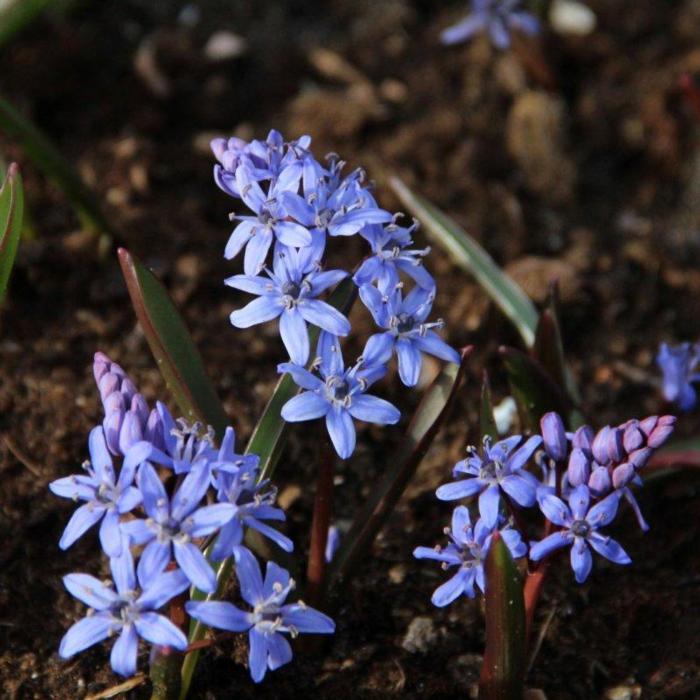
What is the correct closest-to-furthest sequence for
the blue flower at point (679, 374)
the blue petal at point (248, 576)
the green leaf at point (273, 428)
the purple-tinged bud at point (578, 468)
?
1. the blue petal at point (248, 576)
2. the purple-tinged bud at point (578, 468)
3. the green leaf at point (273, 428)
4. the blue flower at point (679, 374)

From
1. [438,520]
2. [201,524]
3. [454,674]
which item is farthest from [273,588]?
[438,520]

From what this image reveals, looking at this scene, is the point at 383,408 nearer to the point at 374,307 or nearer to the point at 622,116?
the point at 374,307

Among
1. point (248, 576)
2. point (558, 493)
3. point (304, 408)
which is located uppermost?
point (304, 408)

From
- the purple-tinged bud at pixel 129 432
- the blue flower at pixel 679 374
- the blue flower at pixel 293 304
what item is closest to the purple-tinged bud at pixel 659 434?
the blue flower at pixel 293 304

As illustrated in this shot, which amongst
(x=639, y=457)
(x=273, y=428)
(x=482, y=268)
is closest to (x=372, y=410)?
(x=273, y=428)

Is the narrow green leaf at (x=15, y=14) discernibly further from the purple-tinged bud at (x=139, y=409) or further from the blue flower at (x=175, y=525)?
the blue flower at (x=175, y=525)

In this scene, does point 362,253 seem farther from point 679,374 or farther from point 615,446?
point 615,446

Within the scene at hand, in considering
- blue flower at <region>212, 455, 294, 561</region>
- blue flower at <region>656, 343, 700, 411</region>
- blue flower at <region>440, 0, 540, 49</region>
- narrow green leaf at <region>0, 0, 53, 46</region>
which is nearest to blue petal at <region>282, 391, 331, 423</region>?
blue flower at <region>212, 455, 294, 561</region>
